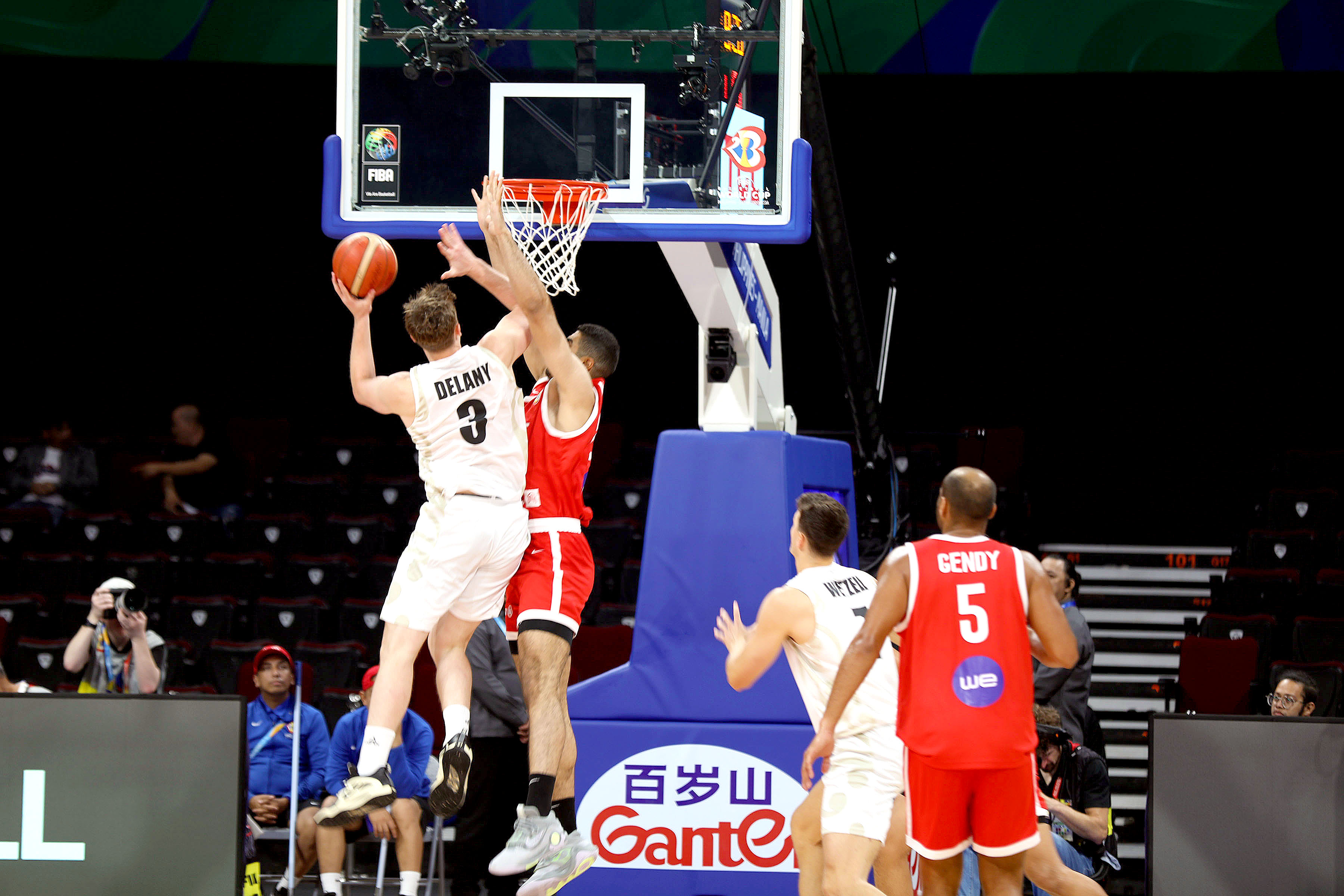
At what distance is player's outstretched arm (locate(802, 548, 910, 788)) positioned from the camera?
5055 mm

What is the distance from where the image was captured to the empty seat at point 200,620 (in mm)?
11242

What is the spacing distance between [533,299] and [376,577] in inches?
289

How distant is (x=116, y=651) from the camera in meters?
8.28

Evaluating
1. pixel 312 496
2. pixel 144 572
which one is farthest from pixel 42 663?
pixel 312 496

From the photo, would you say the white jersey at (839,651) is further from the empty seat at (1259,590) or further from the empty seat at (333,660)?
the empty seat at (1259,590)

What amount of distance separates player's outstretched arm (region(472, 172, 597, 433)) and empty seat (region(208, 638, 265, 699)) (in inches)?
238

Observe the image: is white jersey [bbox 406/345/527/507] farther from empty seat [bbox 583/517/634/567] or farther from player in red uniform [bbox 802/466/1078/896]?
empty seat [bbox 583/517/634/567]

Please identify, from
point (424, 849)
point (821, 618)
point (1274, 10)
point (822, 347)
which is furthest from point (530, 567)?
point (1274, 10)

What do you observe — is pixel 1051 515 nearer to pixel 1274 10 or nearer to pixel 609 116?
pixel 1274 10

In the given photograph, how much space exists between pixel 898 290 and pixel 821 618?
34.4 feet

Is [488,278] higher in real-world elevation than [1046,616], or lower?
higher

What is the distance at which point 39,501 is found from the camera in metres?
13.2

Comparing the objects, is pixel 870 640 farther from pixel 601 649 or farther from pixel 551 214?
pixel 601 649

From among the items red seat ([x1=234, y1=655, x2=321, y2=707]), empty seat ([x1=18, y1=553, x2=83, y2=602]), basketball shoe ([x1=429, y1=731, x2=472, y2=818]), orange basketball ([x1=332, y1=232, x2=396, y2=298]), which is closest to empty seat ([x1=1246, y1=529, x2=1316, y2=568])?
red seat ([x1=234, y1=655, x2=321, y2=707])
